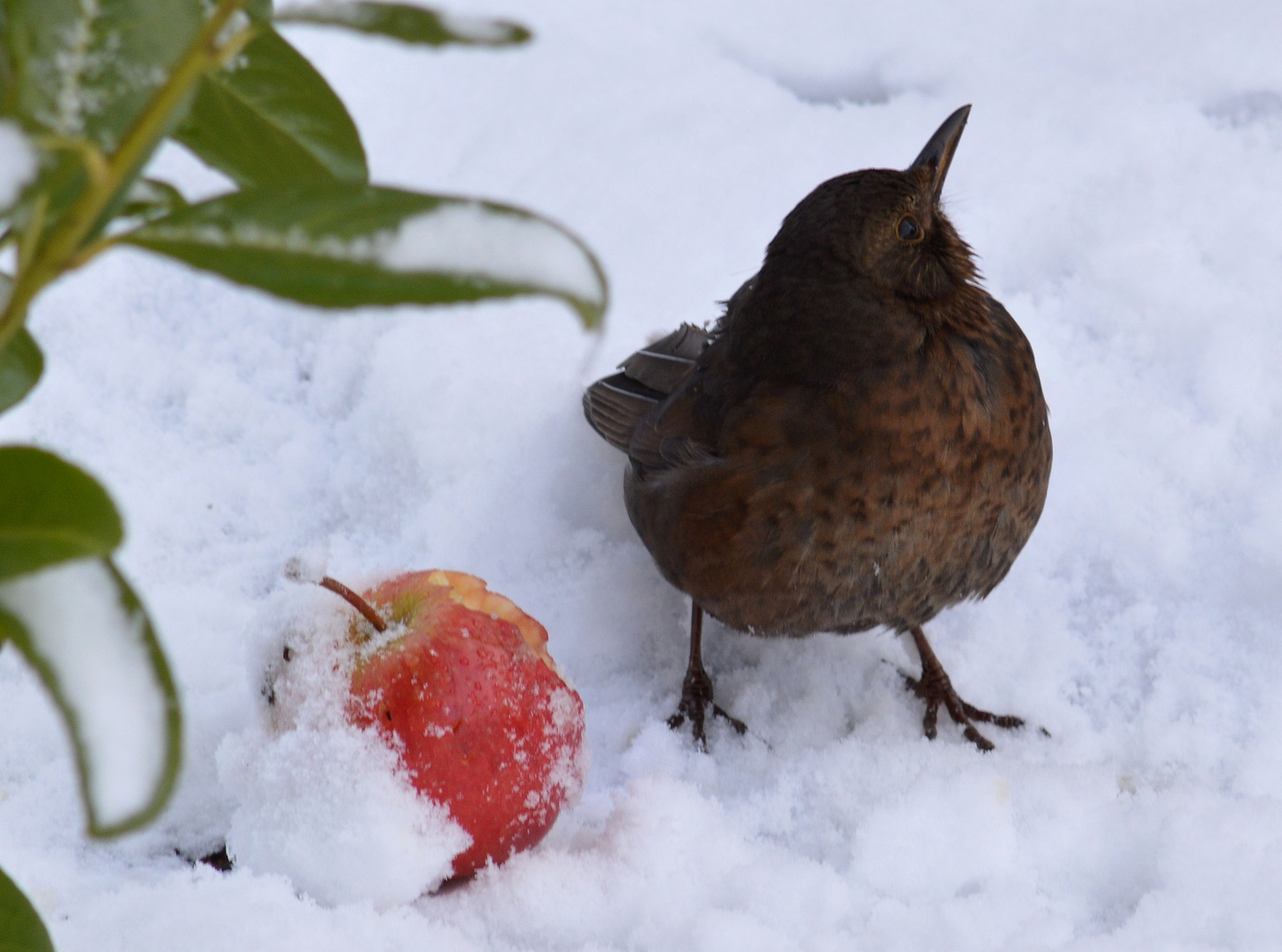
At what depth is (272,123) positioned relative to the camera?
42.0 inches

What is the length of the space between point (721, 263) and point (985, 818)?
195cm

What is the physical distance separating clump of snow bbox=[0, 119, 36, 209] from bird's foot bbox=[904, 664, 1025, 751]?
2132mm

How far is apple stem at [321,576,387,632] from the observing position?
6.07ft

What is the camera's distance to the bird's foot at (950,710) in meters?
2.51

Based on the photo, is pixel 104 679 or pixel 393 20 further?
pixel 393 20

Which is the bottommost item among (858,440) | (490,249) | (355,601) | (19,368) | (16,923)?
(355,601)

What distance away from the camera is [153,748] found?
0.71 m

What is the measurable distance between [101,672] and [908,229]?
75.3 inches

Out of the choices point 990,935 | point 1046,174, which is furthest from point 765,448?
point 1046,174

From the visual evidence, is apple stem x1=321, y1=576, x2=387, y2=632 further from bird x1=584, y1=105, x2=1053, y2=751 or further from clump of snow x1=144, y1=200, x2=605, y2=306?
clump of snow x1=144, y1=200, x2=605, y2=306

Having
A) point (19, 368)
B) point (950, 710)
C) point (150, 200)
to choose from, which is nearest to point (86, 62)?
point (150, 200)

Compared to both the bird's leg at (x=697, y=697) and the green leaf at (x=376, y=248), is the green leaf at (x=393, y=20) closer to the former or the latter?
the green leaf at (x=376, y=248)

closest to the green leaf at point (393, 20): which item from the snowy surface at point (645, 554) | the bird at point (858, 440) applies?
the snowy surface at point (645, 554)

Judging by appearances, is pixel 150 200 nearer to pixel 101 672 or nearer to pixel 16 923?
pixel 101 672
